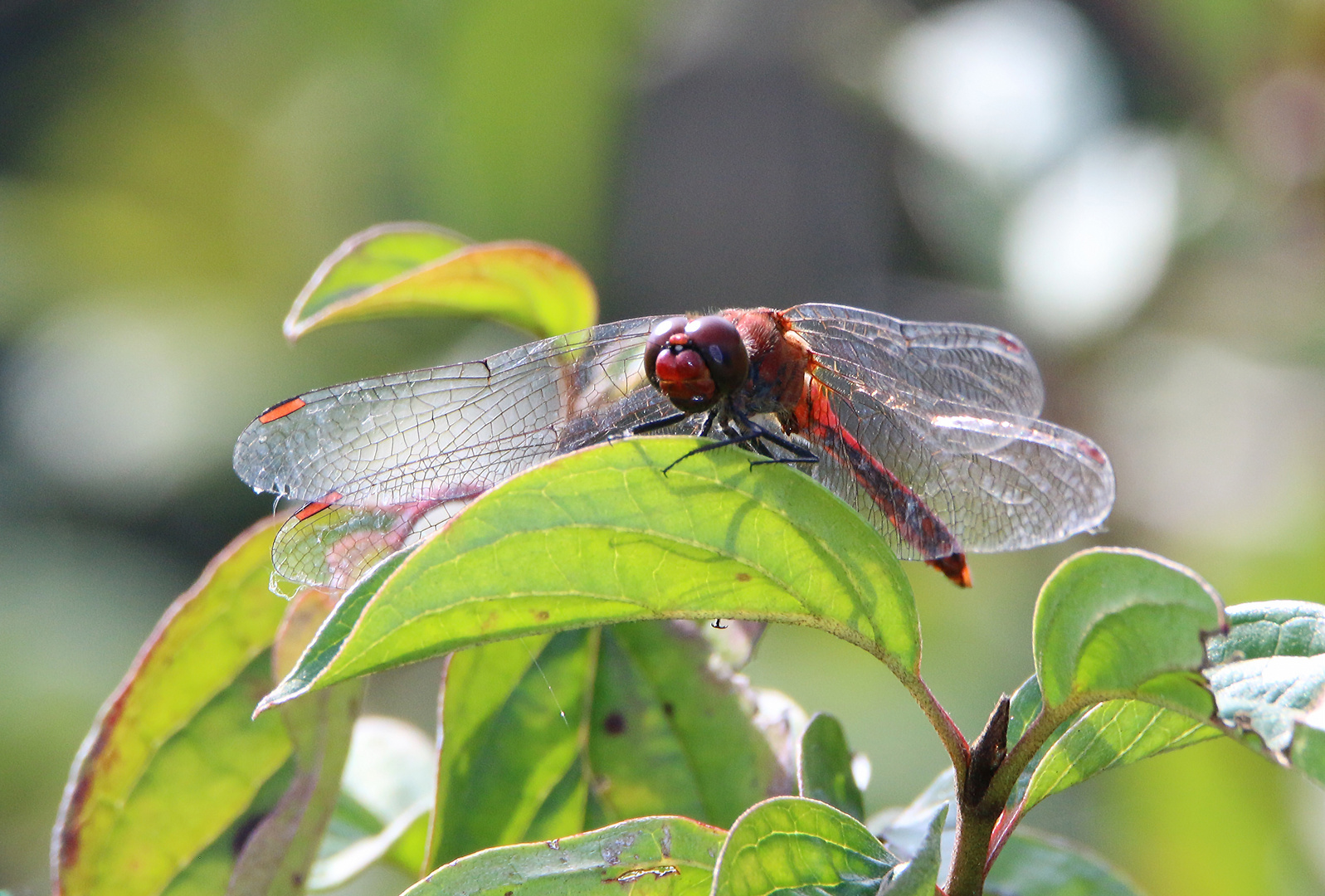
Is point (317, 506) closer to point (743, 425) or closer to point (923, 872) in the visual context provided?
point (743, 425)

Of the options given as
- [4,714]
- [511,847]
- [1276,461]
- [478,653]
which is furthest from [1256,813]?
[4,714]

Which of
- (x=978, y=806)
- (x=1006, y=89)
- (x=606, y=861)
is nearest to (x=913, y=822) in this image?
(x=978, y=806)

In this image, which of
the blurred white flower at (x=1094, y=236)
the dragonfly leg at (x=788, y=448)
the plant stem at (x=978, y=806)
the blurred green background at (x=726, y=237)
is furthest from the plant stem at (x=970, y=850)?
the blurred white flower at (x=1094, y=236)

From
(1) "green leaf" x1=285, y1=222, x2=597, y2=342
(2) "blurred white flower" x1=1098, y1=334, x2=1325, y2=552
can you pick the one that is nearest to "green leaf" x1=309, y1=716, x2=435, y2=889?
(1) "green leaf" x1=285, y1=222, x2=597, y2=342

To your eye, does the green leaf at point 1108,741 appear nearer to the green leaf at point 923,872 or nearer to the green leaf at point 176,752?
the green leaf at point 923,872

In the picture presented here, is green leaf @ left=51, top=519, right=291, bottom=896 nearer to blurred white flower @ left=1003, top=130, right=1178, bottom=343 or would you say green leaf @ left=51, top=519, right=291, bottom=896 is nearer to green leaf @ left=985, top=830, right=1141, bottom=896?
green leaf @ left=985, top=830, right=1141, bottom=896
